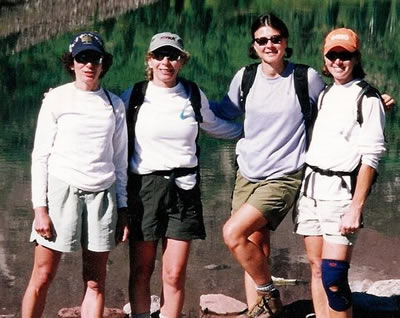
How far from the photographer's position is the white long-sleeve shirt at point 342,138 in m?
4.16

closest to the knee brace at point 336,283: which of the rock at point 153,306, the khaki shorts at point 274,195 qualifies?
the khaki shorts at point 274,195

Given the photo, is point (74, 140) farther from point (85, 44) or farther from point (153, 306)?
point (153, 306)

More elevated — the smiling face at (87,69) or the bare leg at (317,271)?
the smiling face at (87,69)

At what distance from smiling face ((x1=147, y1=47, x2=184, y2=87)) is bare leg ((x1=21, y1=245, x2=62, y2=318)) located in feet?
3.20

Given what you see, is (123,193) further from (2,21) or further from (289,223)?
(2,21)

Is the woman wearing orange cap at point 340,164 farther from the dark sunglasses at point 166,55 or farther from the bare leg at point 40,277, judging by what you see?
the bare leg at point 40,277

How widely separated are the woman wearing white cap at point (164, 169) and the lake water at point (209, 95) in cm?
136

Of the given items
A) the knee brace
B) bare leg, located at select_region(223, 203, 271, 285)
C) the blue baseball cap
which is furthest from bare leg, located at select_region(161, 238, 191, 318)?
the blue baseball cap

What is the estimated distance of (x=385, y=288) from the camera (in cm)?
599

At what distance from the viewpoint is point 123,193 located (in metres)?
4.39

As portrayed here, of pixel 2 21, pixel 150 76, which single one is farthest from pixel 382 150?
pixel 2 21

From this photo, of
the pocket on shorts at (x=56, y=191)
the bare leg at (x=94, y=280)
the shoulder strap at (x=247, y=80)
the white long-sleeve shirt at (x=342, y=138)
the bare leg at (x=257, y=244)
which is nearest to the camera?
the white long-sleeve shirt at (x=342, y=138)

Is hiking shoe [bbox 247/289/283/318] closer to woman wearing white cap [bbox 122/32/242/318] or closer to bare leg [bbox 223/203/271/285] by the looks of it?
bare leg [bbox 223/203/271/285]

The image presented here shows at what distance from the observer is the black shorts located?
14.9 feet
